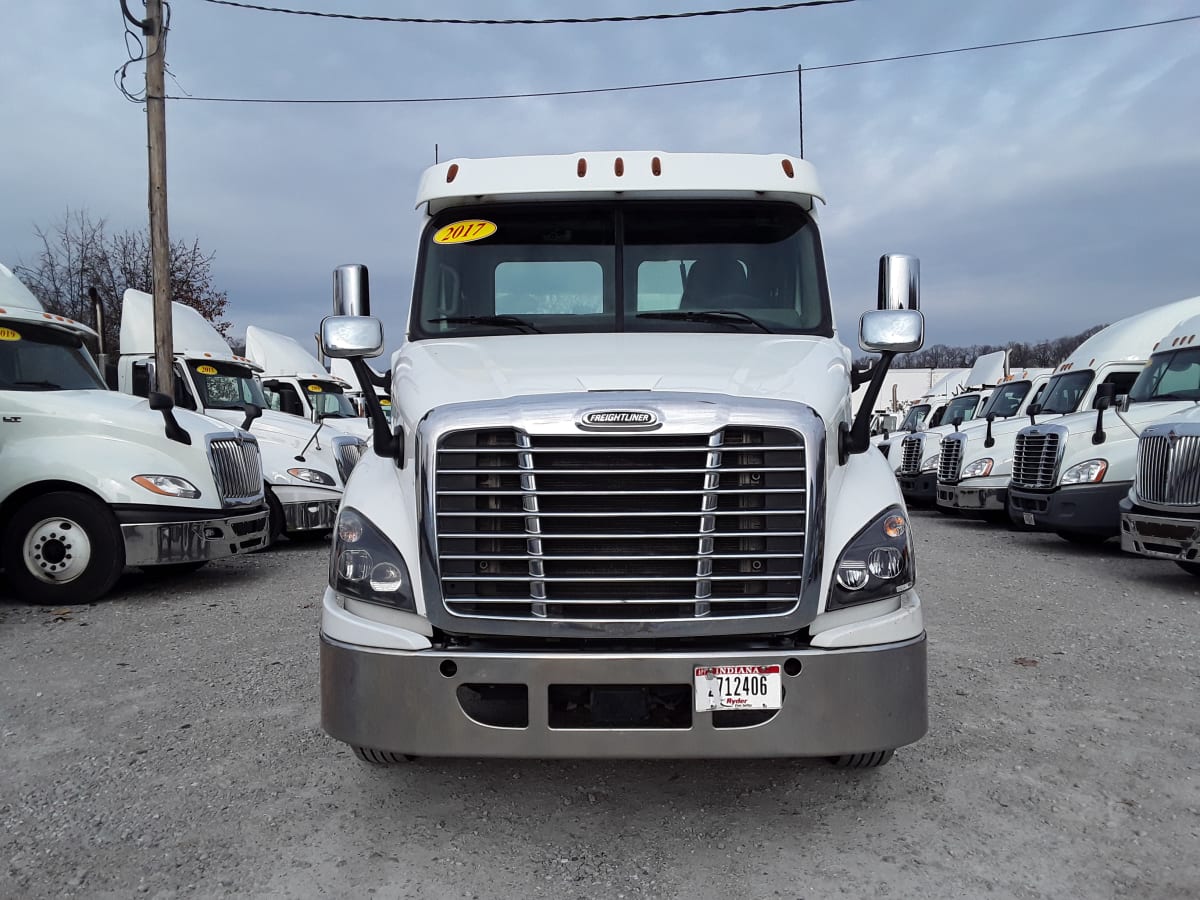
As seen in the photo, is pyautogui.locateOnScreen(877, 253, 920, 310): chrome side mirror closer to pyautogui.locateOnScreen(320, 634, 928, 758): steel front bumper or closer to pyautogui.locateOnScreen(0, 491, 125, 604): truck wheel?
pyautogui.locateOnScreen(320, 634, 928, 758): steel front bumper

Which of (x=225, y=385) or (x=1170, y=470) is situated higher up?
→ (x=225, y=385)

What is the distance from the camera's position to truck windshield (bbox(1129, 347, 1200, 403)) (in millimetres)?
9109

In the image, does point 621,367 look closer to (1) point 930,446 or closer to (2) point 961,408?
(1) point 930,446

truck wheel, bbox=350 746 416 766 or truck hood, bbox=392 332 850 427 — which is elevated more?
truck hood, bbox=392 332 850 427

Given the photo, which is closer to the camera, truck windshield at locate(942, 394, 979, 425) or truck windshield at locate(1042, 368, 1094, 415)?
truck windshield at locate(1042, 368, 1094, 415)

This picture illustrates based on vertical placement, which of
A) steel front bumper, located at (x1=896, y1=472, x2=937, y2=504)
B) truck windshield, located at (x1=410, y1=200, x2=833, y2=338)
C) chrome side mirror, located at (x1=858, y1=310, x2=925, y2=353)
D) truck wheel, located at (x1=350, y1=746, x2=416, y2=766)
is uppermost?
truck windshield, located at (x1=410, y1=200, x2=833, y2=338)

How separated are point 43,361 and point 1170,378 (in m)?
10.5

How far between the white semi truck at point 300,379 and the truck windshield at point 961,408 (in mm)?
10197

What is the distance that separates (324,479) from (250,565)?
1230mm

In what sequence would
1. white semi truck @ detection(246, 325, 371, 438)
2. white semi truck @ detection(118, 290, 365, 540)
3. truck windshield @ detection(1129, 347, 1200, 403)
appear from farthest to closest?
white semi truck @ detection(246, 325, 371, 438) < white semi truck @ detection(118, 290, 365, 540) < truck windshield @ detection(1129, 347, 1200, 403)

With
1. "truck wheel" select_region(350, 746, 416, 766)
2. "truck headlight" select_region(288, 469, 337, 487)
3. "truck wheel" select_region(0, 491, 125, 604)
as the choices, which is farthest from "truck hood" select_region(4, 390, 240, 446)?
"truck wheel" select_region(350, 746, 416, 766)

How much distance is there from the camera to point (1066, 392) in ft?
40.2

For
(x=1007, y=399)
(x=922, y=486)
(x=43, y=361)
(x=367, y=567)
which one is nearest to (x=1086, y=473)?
(x=1007, y=399)

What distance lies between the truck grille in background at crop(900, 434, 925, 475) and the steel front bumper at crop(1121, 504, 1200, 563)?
781cm
